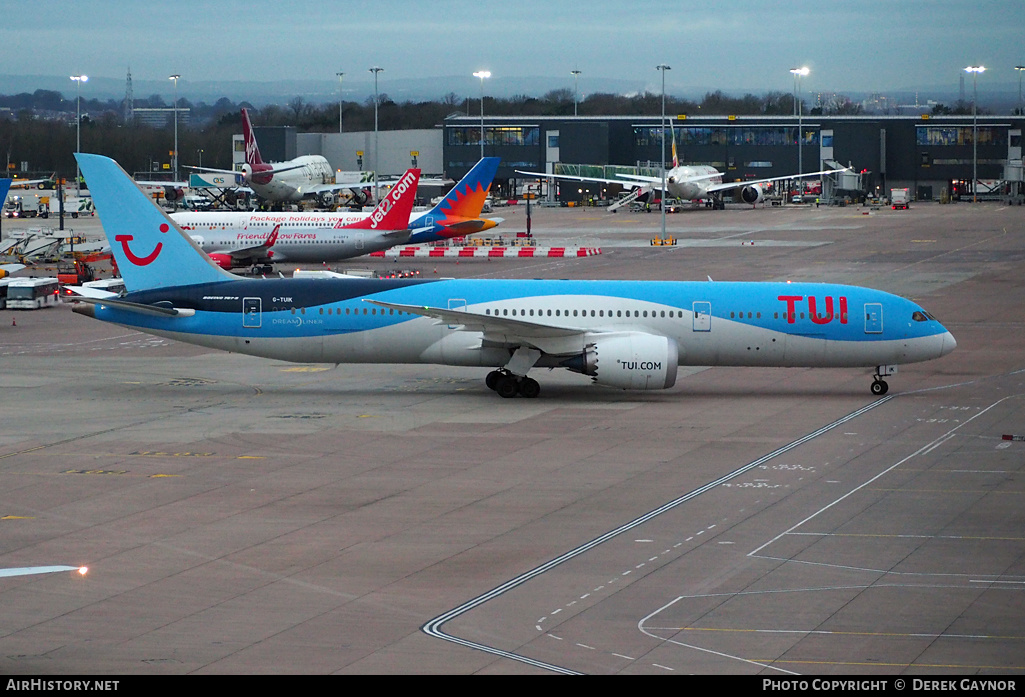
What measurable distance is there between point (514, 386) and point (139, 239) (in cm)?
1389

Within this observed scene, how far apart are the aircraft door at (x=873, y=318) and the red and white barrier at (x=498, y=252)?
51.0m

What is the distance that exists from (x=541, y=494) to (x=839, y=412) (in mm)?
14221

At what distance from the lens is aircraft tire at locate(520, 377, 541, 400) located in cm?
4125

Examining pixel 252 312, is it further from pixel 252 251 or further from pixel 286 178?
pixel 286 178

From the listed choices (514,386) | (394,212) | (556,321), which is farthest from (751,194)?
(514,386)

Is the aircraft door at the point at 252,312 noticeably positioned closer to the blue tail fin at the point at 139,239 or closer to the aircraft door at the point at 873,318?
the blue tail fin at the point at 139,239

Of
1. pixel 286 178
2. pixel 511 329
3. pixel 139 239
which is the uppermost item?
pixel 286 178

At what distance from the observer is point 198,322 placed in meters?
41.4

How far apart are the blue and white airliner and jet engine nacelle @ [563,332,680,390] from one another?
18.4 inches

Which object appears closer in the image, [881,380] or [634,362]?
[634,362]

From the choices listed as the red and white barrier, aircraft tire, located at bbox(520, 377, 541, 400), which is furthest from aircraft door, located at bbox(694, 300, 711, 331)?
the red and white barrier

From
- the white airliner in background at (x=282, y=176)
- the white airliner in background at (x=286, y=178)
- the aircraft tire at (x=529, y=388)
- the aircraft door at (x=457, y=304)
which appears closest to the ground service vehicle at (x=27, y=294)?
the aircraft door at (x=457, y=304)

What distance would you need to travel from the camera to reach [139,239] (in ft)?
140
